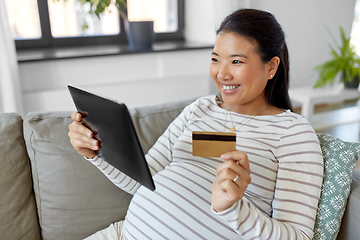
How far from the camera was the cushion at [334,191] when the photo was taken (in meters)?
0.92

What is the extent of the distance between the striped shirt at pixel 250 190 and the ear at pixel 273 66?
14cm

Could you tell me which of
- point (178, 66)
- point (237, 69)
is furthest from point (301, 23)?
point (237, 69)

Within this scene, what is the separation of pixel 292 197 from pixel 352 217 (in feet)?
0.79

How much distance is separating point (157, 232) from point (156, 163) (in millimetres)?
272

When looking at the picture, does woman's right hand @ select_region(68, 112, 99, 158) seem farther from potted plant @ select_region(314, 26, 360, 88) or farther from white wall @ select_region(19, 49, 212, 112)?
potted plant @ select_region(314, 26, 360, 88)

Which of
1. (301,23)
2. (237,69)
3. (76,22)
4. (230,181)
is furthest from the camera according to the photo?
(301,23)

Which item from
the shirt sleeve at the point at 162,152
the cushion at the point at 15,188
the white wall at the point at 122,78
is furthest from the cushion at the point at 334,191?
the white wall at the point at 122,78

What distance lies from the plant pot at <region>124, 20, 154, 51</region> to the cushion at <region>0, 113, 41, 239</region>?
1614 millimetres

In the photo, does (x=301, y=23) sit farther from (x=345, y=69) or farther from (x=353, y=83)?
(x=353, y=83)

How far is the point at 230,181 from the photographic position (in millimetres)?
703

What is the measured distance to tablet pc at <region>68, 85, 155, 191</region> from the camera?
2.36ft

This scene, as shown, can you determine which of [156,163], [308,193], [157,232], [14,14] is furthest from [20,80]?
[308,193]

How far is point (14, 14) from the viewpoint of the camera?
101 inches

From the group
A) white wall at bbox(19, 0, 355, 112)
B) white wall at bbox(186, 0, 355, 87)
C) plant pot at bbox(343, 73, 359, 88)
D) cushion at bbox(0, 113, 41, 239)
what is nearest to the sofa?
cushion at bbox(0, 113, 41, 239)
